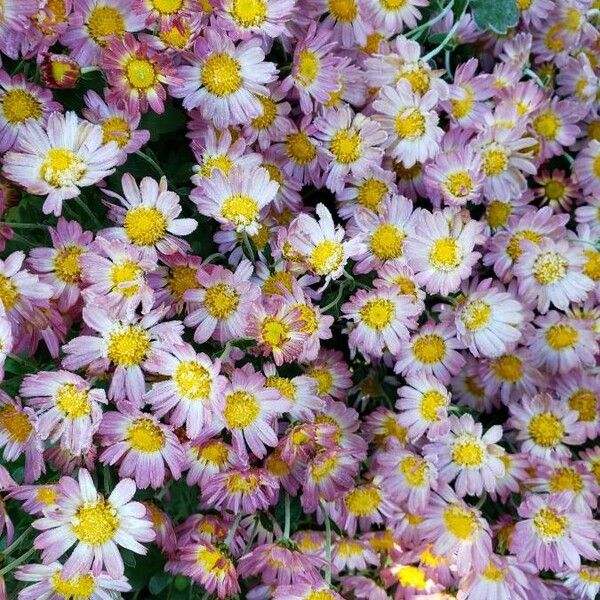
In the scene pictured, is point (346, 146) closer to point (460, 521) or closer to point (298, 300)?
point (298, 300)

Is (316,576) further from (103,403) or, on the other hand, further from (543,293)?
(543,293)

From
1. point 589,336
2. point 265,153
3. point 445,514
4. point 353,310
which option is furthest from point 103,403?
point 589,336

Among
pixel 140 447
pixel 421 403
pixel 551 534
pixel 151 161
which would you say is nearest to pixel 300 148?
pixel 151 161

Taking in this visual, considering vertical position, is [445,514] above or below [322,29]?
below

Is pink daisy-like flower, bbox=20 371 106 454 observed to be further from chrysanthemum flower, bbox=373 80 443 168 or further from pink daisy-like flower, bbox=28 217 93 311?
chrysanthemum flower, bbox=373 80 443 168

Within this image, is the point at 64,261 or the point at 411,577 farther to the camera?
the point at 411,577

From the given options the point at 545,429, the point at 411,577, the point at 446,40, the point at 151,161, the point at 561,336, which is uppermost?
the point at 446,40
